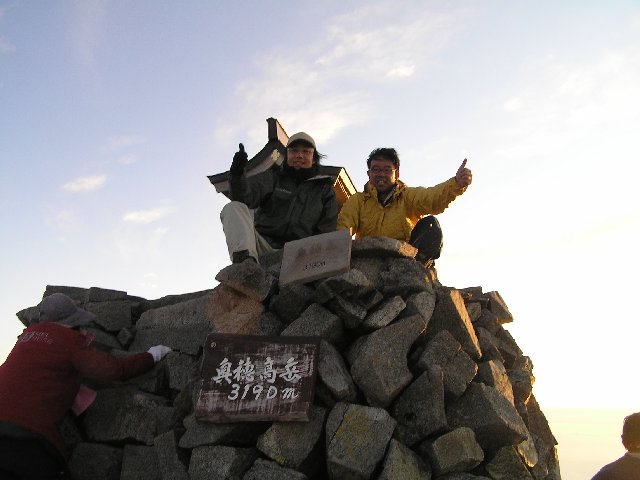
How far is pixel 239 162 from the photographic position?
19.7ft

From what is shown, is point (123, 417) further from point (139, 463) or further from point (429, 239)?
point (429, 239)

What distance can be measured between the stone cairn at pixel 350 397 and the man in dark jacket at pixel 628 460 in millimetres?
650

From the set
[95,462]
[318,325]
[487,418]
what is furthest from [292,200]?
[95,462]

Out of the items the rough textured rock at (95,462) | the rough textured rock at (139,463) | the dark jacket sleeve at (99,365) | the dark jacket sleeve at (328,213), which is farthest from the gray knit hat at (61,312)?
the dark jacket sleeve at (328,213)

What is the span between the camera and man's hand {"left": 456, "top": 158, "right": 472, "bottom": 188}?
230 inches

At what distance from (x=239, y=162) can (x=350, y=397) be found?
2.94 metres

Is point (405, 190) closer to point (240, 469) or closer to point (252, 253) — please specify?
point (252, 253)

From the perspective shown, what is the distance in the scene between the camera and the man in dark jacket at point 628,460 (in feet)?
13.6

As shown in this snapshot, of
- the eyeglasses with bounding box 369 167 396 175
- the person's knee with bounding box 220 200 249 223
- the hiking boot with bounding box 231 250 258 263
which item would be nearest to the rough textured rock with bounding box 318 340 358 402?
the hiking boot with bounding box 231 250 258 263

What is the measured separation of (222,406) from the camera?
449cm

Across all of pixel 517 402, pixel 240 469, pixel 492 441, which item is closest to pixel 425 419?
pixel 492 441

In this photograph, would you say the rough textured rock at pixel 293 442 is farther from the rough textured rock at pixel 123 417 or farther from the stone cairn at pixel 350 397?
the rough textured rock at pixel 123 417

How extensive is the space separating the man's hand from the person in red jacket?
160 inches

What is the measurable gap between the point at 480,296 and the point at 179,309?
3.99 meters
